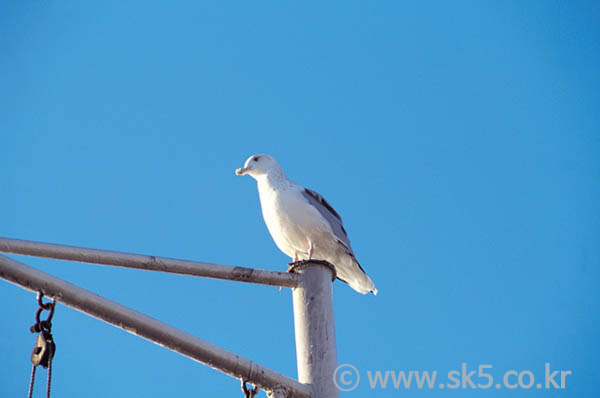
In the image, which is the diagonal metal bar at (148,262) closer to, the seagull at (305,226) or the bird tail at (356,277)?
the seagull at (305,226)

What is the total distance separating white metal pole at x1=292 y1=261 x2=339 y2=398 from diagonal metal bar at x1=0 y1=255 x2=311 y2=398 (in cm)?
32

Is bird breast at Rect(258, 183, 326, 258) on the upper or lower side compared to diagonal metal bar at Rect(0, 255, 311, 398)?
upper

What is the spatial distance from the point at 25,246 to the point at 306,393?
3.65ft

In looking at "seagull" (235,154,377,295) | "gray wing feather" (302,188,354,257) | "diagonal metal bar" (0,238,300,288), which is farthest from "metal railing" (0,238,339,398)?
"gray wing feather" (302,188,354,257)

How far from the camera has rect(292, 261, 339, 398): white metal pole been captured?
289 centimetres

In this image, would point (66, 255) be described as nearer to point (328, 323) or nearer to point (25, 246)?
point (25, 246)

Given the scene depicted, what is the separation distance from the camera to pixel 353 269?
263 inches

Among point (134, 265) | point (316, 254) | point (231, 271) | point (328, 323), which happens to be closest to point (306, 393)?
point (328, 323)

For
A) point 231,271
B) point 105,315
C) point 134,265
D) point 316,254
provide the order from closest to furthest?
1. point 105,315
2. point 134,265
3. point 231,271
4. point 316,254

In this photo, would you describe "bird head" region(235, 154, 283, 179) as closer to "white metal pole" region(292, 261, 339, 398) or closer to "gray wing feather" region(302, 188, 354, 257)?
"gray wing feather" region(302, 188, 354, 257)

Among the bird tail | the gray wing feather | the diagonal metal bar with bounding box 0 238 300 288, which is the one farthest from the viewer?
the bird tail

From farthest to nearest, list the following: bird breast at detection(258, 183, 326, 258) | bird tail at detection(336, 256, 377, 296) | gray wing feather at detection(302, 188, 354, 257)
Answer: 1. bird tail at detection(336, 256, 377, 296)
2. gray wing feather at detection(302, 188, 354, 257)
3. bird breast at detection(258, 183, 326, 258)

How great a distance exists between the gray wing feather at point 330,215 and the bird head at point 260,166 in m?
0.48

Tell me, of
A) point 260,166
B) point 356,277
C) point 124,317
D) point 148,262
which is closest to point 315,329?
point 148,262
